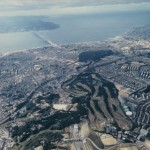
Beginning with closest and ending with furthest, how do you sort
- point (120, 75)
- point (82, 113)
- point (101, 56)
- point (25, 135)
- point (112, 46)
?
point (25, 135), point (82, 113), point (120, 75), point (101, 56), point (112, 46)

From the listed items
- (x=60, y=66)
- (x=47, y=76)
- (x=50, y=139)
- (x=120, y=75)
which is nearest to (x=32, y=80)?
(x=47, y=76)

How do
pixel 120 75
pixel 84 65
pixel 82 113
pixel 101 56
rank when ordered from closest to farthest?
pixel 82 113
pixel 120 75
pixel 84 65
pixel 101 56

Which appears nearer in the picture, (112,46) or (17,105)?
(17,105)

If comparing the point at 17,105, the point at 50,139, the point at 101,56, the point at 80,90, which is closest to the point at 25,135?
the point at 50,139

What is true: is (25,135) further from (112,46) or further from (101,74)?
(112,46)

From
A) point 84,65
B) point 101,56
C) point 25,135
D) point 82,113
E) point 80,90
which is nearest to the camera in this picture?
point 25,135

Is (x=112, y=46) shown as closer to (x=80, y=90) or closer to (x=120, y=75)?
(x=120, y=75)
